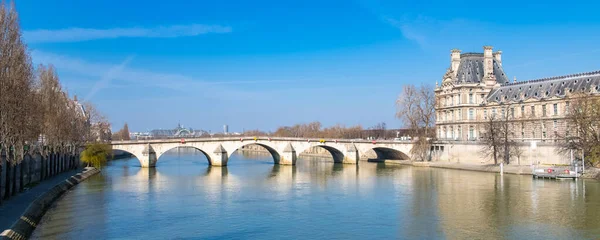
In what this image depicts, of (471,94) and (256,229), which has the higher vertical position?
(471,94)

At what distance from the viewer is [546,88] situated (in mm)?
67625

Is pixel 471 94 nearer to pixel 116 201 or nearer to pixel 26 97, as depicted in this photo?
pixel 116 201

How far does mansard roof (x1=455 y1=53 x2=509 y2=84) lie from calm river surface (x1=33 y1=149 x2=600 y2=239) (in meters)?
28.5

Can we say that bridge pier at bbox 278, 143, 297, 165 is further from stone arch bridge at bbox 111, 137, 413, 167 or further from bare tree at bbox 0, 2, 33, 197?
bare tree at bbox 0, 2, 33, 197

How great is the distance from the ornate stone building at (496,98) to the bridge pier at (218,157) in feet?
105

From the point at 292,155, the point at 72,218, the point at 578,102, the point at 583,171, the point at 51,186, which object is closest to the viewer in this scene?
the point at 72,218

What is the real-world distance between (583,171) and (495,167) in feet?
34.6

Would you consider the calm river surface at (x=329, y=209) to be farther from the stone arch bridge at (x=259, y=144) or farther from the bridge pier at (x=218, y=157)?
the bridge pier at (x=218, y=157)

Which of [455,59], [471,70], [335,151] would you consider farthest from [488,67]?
[335,151]

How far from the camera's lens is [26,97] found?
30.4m

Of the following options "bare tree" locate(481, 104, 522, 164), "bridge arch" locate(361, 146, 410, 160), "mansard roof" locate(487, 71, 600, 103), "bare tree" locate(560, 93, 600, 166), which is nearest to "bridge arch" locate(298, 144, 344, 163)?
"bridge arch" locate(361, 146, 410, 160)

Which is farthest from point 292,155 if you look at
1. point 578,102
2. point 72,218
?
point 72,218

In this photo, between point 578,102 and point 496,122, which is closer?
point 578,102

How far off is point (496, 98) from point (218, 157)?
39349 mm
